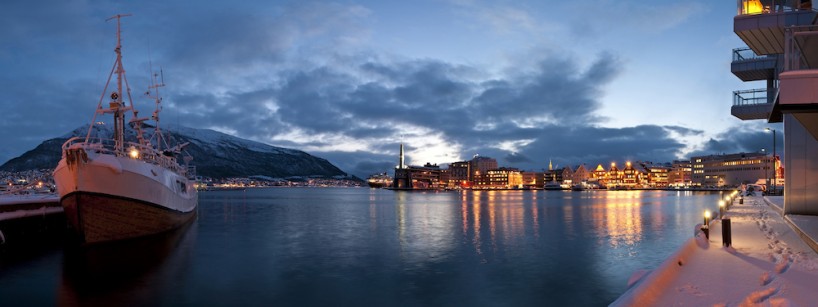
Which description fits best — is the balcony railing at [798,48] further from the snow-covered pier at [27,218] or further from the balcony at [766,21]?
the snow-covered pier at [27,218]

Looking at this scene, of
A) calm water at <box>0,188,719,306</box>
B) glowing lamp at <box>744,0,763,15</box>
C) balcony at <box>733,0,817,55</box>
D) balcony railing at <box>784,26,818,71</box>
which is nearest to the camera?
balcony railing at <box>784,26,818,71</box>

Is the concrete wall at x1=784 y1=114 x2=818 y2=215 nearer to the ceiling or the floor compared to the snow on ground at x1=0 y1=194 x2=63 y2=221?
nearer to the ceiling

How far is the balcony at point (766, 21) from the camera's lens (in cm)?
1969

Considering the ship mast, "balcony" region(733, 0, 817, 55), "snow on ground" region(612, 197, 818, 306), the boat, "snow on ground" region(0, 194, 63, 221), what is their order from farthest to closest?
the ship mast < "snow on ground" region(0, 194, 63, 221) < the boat < "balcony" region(733, 0, 817, 55) < "snow on ground" region(612, 197, 818, 306)

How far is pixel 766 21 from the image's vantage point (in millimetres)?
20375

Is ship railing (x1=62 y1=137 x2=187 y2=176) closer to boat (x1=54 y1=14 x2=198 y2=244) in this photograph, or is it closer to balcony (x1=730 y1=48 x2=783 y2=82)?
boat (x1=54 y1=14 x2=198 y2=244)

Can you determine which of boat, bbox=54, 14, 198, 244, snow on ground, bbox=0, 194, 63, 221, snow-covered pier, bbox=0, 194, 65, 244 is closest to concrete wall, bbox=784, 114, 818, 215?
boat, bbox=54, 14, 198, 244

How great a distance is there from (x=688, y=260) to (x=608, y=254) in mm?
13983

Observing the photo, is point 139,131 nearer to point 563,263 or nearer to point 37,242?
point 37,242

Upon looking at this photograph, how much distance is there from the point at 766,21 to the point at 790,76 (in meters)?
11.2

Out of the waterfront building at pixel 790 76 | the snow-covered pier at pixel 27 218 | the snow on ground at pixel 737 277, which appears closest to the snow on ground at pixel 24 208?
the snow-covered pier at pixel 27 218

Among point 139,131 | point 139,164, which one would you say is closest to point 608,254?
point 139,164

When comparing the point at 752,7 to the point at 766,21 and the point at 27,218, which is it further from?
the point at 27,218

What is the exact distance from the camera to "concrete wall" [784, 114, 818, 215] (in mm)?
25250
